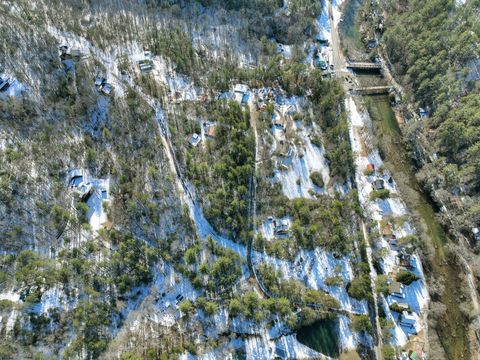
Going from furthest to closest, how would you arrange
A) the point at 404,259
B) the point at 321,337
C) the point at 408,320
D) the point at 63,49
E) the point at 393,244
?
the point at 63,49 < the point at 393,244 < the point at 404,259 < the point at 408,320 < the point at 321,337

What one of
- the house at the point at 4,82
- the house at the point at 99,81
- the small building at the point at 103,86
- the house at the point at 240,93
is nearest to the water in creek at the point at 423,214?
the house at the point at 240,93

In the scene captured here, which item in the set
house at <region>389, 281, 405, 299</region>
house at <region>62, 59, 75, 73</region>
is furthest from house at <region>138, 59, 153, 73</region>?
house at <region>389, 281, 405, 299</region>

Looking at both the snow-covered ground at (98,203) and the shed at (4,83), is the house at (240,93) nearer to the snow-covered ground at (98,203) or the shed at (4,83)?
the snow-covered ground at (98,203)

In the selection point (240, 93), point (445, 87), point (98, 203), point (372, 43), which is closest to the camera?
point (98, 203)

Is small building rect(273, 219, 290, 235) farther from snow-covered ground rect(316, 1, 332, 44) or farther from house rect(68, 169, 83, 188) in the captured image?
snow-covered ground rect(316, 1, 332, 44)

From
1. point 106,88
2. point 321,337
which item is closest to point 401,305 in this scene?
point 321,337

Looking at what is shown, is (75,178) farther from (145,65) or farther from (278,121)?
(278,121)
